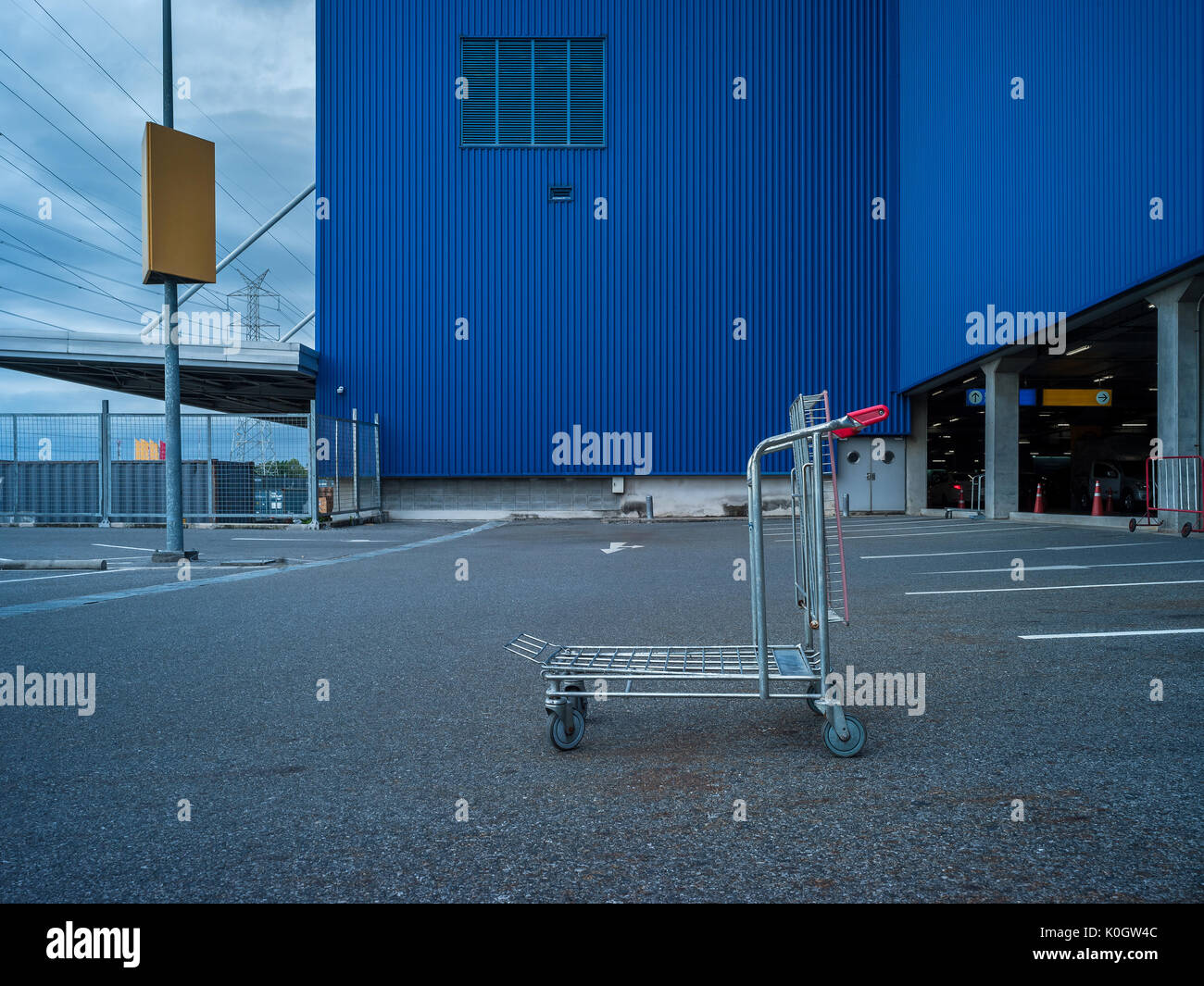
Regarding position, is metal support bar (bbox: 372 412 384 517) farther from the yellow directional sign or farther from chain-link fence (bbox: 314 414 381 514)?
the yellow directional sign

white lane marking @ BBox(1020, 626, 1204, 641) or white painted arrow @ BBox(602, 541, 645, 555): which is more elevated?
white lane marking @ BBox(1020, 626, 1204, 641)

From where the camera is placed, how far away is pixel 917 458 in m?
27.0

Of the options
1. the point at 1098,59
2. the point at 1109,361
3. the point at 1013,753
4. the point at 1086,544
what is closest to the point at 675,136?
the point at 1098,59

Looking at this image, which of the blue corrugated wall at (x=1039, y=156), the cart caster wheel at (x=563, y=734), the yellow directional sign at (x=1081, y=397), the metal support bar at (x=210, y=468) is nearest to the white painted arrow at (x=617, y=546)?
the blue corrugated wall at (x=1039, y=156)

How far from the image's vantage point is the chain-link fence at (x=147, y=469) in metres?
20.3

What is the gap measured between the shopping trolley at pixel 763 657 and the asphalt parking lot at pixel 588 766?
6.7 inches

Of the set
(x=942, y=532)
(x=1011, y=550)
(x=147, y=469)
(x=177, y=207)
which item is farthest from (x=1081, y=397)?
(x=147, y=469)

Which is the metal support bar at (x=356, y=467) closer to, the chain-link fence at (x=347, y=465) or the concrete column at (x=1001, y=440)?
the chain-link fence at (x=347, y=465)

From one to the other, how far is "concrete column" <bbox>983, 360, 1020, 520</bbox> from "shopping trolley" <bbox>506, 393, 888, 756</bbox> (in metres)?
19.5

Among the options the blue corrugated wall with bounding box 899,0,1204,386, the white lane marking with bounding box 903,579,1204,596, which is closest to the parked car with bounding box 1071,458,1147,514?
the blue corrugated wall with bounding box 899,0,1204,386

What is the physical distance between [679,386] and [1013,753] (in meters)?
22.6

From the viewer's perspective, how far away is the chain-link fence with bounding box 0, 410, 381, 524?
798 inches

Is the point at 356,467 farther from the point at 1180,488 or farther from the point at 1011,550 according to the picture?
the point at 1180,488

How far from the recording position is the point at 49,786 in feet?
10.6
